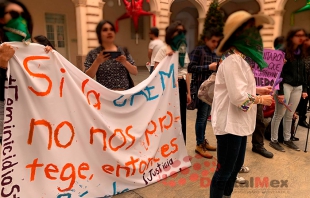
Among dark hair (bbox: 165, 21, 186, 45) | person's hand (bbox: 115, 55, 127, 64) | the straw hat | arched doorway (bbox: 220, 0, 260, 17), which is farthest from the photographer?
arched doorway (bbox: 220, 0, 260, 17)

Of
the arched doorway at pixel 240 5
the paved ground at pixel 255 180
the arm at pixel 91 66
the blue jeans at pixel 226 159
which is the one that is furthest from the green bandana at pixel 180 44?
the arched doorway at pixel 240 5

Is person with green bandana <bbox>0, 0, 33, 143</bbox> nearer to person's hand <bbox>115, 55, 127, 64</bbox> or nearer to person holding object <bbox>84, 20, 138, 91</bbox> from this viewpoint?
person holding object <bbox>84, 20, 138, 91</bbox>

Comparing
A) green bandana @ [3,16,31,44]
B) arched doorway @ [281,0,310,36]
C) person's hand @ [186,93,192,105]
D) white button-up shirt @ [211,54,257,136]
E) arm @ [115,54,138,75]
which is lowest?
person's hand @ [186,93,192,105]

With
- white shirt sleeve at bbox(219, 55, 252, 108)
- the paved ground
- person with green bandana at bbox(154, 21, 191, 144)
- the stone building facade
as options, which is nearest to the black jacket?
the paved ground

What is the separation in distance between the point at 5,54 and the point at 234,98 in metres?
1.70

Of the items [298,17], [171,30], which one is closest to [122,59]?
[171,30]

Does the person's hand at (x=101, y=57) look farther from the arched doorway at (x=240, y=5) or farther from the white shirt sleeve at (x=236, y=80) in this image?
the arched doorway at (x=240, y=5)

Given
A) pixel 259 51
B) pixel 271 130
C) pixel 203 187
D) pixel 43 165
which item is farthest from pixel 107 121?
pixel 271 130

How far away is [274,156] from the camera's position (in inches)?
135

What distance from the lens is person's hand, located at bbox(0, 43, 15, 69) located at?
5.97ft

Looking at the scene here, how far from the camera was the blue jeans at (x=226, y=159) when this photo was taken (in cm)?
185

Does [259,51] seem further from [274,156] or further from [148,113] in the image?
[274,156]

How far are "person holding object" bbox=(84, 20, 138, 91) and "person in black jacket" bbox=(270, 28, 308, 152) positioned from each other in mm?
2217

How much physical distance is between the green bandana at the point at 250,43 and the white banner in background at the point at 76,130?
113 centimetres
